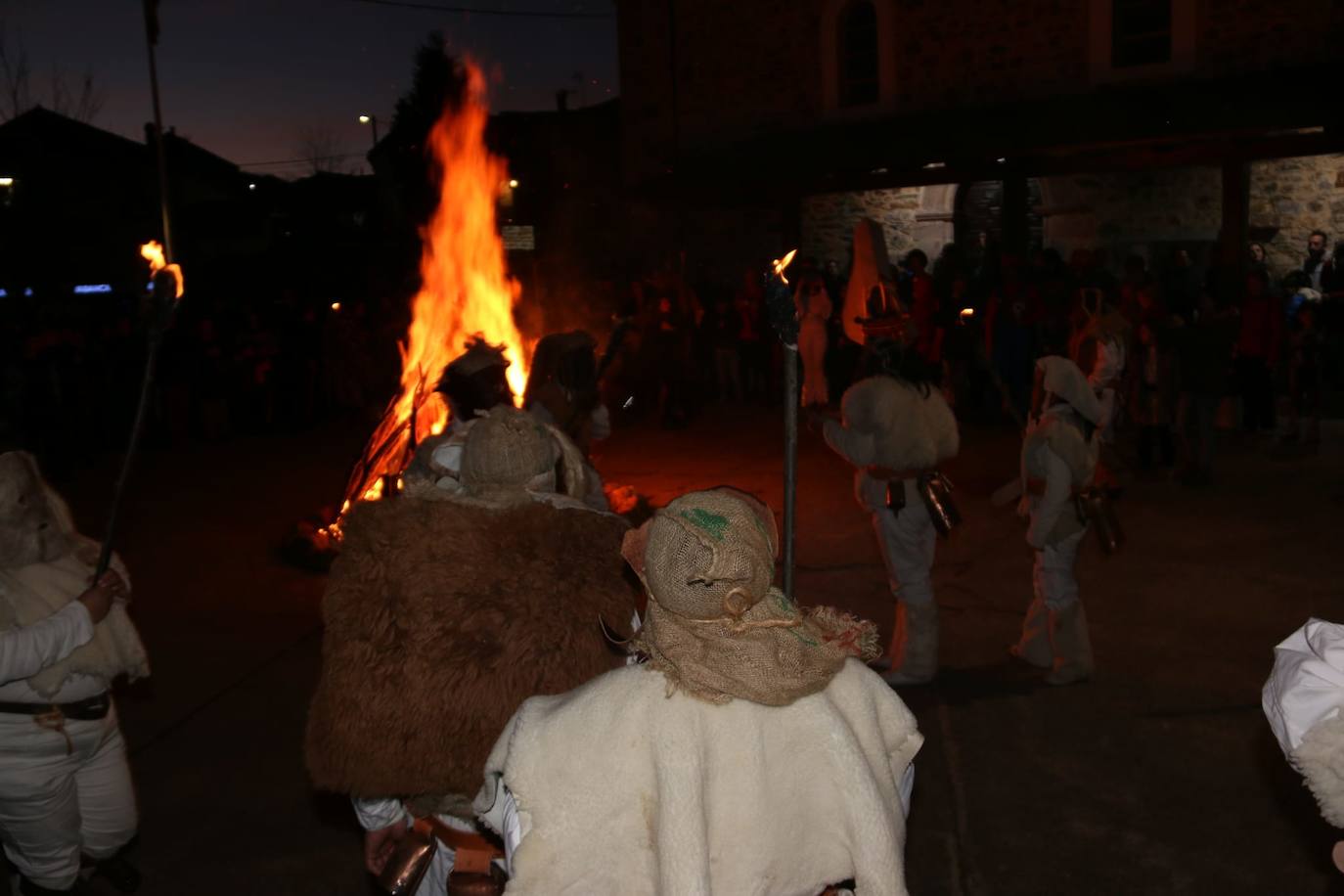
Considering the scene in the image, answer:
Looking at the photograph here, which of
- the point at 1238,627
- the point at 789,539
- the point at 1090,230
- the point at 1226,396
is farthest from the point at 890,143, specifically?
the point at 789,539

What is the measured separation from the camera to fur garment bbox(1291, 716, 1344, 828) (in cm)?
226

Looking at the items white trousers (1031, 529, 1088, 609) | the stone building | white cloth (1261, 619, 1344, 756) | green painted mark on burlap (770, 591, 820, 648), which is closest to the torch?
green painted mark on burlap (770, 591, 820, 648)

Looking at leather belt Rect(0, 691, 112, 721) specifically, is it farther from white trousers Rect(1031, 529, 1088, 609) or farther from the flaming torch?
white trousers Rect(1031, 529, 1088, 609)

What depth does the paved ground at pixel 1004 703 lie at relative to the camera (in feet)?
16.0

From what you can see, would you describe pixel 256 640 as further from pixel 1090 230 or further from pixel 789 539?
pixel 1090 230

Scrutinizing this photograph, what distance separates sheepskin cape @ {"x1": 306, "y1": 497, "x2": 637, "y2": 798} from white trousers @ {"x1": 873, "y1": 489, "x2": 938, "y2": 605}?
348 cm

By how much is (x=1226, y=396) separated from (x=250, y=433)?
40.6 feet

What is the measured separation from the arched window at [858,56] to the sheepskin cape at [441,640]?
19535 millimetres

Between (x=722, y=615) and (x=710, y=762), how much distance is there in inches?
10.5

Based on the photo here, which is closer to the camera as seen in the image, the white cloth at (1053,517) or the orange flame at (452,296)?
the white cloth at (1053,517)

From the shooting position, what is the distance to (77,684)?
4.04 metres

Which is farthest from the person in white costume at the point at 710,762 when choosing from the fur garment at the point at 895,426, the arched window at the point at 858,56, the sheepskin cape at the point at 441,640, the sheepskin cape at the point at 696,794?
the arched window at the point at 858,56

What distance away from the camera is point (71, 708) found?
4039mm

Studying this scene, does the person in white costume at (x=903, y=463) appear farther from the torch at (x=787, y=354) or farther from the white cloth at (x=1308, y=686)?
the white cloth at (x=1308, y=686)
